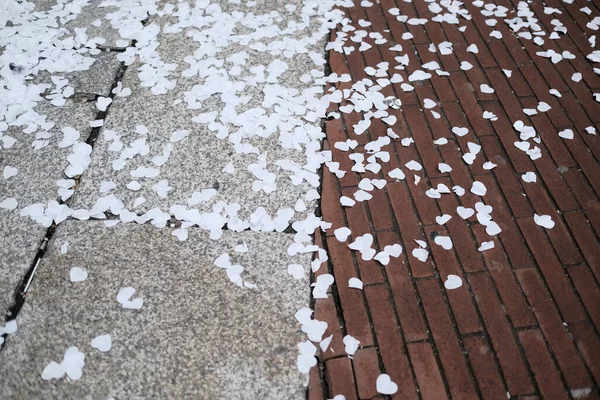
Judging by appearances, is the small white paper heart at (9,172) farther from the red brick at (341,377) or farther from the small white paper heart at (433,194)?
the small white paper heart at (433,194)

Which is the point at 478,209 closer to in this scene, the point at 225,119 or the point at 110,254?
the point at 225,119

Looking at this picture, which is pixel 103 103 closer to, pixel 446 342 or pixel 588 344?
pixel 446 342

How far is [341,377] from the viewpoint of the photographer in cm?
202

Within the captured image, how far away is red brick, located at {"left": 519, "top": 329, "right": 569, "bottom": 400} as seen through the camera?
6.56 ft

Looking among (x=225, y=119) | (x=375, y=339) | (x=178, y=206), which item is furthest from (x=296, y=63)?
(x=375, y=339)

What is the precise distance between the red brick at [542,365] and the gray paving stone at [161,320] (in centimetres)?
96

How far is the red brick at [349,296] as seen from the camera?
2.15 m

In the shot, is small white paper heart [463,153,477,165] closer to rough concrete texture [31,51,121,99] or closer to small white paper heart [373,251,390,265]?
small white paper heart [373,251,390,265]

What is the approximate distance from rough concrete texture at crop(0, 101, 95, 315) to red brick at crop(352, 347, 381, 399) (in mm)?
1541

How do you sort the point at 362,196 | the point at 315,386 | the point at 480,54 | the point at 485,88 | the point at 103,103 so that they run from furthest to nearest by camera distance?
the point at 480,54, the point at 485,88, the point at 103,103, the point at 362,196, the point at 315,386

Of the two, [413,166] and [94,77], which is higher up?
[94,77]

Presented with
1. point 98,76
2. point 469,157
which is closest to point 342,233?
point 469,157

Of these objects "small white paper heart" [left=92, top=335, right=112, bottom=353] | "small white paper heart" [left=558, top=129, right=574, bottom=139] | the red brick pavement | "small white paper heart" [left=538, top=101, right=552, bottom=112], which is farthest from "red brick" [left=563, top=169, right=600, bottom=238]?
"small white paper heart" [left=92, top=335, right=112, bottom=353]

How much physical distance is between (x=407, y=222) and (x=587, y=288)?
86cm
